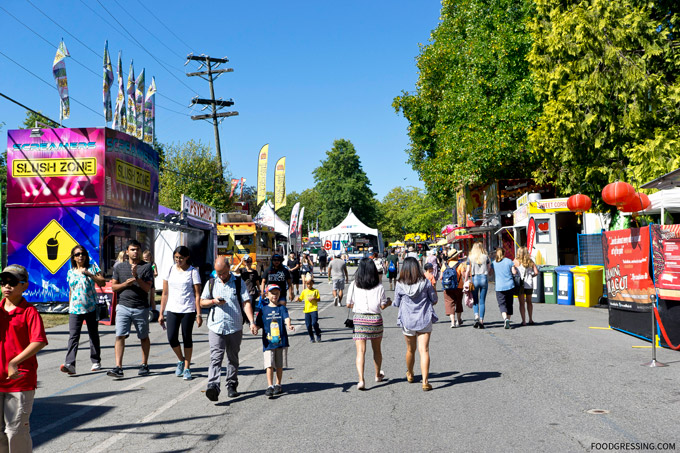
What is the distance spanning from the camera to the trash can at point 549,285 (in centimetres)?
2025

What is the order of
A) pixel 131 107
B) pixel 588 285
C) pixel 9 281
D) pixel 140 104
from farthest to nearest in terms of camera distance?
pixel 140 104 → pixel 131 107 → pixel 588 285 → pixel 9 281

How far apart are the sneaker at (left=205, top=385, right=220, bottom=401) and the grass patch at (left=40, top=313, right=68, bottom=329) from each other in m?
10.6

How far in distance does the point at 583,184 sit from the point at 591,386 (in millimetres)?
15221

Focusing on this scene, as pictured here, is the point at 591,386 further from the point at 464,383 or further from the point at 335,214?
the point at 335,214

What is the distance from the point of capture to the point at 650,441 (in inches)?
205

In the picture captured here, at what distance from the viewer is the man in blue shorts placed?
8.88 metres

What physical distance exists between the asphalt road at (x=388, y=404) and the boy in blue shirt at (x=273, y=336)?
0.25 meters

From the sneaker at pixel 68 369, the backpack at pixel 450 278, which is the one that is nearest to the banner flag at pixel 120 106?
the backpack at pixel 450 278

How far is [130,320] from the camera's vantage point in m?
8.96

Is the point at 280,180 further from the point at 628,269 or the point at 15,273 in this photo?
the point at 15,273

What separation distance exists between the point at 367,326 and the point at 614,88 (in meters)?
14.7

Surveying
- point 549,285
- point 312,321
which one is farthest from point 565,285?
point 312,321

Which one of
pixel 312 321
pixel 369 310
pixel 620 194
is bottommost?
pixel 312 321

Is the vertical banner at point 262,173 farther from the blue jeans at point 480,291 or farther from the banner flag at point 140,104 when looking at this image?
the blue jeans at point 480,291
